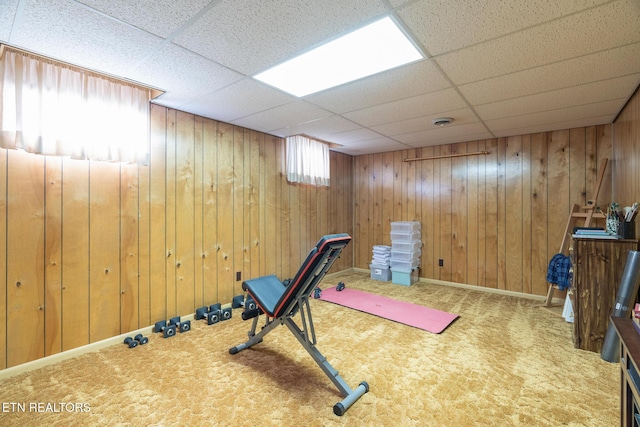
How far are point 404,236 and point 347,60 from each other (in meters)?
3.14

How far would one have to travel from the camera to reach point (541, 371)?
2061mm

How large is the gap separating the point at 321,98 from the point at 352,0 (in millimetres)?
1182

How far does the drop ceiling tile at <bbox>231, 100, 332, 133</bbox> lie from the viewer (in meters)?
2.75

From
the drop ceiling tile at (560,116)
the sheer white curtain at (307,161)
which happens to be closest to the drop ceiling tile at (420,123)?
the drop ceiling tile at (560,116)

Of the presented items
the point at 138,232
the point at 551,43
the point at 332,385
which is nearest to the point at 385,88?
the point at 551,43

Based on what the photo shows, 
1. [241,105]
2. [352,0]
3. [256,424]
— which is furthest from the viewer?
[241,105]

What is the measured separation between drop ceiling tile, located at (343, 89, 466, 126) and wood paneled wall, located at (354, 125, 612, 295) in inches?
66.6

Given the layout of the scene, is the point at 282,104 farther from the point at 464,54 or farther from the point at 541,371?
the point at 541,371

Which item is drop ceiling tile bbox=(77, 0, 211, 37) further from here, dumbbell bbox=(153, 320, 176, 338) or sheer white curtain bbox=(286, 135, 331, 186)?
sheer white curtain bbox=(286, 135, 331, 186)

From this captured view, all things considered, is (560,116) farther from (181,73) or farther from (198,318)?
(198,318)

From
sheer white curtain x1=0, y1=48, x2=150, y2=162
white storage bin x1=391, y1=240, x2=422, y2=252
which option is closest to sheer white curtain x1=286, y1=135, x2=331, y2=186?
white storage bin x1=391, y1=240, x2=422, y2=252

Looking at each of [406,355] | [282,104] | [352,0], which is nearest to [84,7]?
[352,0]

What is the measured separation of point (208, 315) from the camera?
2865 millimetres

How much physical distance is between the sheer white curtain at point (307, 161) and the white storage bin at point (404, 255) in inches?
61.7
